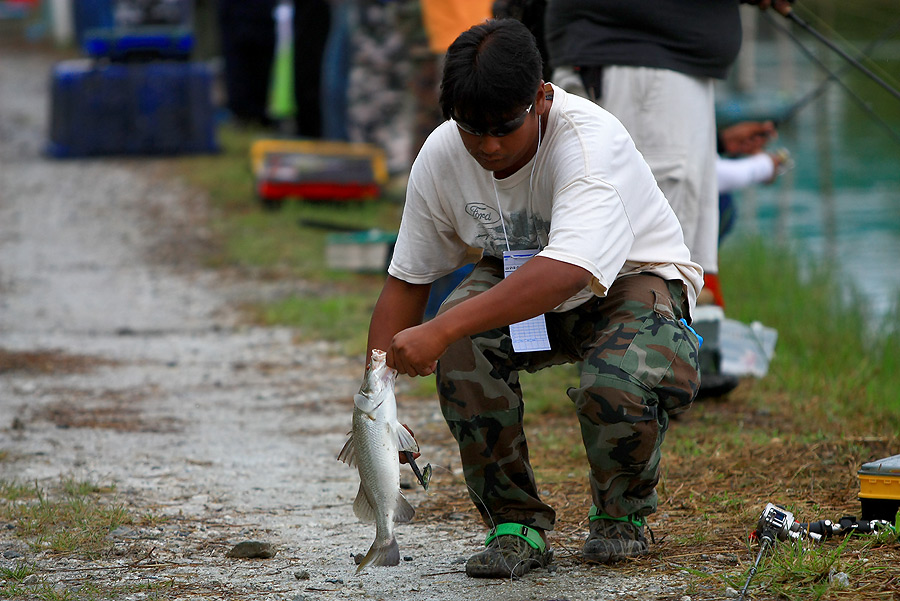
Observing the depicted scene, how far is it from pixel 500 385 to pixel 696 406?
1.77 metres

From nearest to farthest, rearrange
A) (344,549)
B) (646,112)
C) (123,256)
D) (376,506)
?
1. (376,506)
2. (344,549)
3. (646,112)
4. (123,256)

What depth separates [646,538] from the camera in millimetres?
2848

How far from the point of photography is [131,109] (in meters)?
10.1

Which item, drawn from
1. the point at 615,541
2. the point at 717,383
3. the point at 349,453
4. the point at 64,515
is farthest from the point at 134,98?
the point at 615,541

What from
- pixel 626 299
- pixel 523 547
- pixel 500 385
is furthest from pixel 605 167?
pixel 523 547

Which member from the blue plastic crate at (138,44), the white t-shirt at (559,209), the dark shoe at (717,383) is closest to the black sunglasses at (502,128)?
the white t-shirt at (559,209)

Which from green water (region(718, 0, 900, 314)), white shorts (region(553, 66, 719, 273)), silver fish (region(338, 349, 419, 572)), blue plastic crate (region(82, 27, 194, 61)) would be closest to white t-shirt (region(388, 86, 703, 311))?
silver fish (region(338, 349, 419, 572))

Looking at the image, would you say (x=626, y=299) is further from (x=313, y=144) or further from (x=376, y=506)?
(x=313, y=144)

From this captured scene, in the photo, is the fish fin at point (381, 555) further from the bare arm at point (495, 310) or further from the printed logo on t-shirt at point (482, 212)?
the printed logo on t-shirt at point (482, 212)

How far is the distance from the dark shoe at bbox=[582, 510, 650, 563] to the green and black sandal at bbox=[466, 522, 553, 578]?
0.35ft

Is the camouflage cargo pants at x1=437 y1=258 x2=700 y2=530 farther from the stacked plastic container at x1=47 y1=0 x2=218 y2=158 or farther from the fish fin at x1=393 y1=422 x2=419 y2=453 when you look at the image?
the stacked plastic container at x1=47 y1=0 x2=218 y2=158

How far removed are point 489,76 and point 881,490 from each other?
138 cm

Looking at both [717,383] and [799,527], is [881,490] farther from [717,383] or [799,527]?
[717,383]

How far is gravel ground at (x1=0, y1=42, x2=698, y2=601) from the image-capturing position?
8.83 ft
